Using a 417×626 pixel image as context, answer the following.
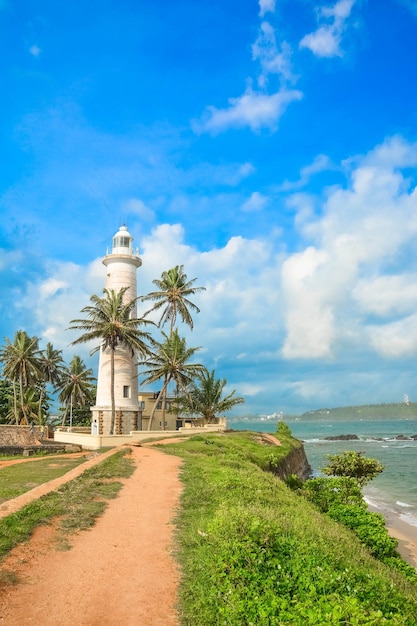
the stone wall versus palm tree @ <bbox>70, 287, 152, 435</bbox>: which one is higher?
palm tree @ <bbox>70, 287, 152, 435</bbox>

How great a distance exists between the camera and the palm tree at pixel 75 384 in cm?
5425

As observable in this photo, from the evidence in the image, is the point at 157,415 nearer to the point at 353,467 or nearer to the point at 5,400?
the point at 5,400

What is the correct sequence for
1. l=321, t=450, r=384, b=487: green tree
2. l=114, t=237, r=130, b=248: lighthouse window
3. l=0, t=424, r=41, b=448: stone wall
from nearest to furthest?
1. l=321, t=450, r=384, b=487: green tree
2. l=0, t=424, r=41, b=448: stone wall
3. l=114, t=237, r=130, b=248: lighthouse window

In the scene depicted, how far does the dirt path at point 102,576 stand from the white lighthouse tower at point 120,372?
27902 mm

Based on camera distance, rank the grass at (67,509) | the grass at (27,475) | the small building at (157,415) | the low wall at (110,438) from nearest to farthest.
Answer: the grass at (67,509) → the grass at (27,475) → the low wall at (110,438) → the small building at (157,415)

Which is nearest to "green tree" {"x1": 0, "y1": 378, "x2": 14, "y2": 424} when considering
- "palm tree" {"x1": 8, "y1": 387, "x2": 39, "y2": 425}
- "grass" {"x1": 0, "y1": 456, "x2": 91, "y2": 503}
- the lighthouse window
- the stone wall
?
"palm tree" {"x1": 8, "y1": 387, "x2": 39, "y2": 425}

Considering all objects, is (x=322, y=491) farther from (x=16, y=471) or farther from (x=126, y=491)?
(x=16, y=471)

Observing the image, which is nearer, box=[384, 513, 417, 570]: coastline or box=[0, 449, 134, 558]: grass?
box=[0, 449, 134, 558]: grass

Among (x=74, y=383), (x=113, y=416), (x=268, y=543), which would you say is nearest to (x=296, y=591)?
(x=268, y=543)

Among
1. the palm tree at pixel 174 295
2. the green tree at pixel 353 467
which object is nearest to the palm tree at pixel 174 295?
the palm tree at pixel 174 295

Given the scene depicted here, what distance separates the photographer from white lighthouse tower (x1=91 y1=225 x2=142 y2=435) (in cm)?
3888

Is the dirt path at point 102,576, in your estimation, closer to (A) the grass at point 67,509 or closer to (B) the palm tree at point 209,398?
(A) the grass at point 67,509

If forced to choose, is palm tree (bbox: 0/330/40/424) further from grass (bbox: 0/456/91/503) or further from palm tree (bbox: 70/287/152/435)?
grass (bbox: 0/456/91/503)

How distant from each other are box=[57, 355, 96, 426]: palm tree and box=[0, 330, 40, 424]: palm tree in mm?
4158
